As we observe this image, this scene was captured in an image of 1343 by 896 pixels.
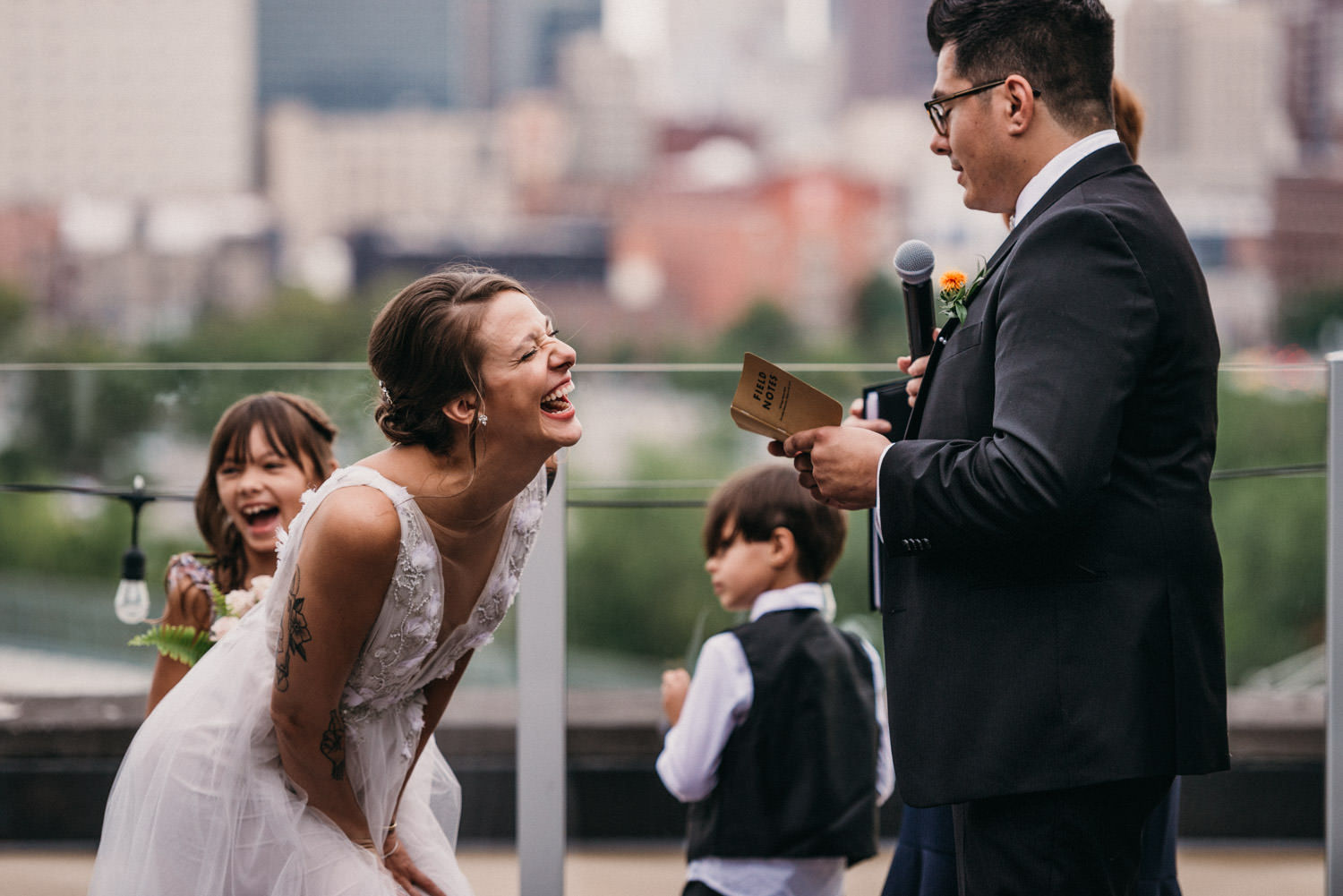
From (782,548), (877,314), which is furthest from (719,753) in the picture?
(877,314)

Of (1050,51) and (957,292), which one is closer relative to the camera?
(1050,51)

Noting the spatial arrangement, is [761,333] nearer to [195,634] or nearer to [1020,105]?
[195,634]

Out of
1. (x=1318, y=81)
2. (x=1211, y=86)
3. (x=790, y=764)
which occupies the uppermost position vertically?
(x=1211, y=86)

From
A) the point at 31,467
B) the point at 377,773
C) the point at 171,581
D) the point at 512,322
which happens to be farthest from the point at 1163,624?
the point at 31,467

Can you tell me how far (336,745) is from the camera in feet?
7.41

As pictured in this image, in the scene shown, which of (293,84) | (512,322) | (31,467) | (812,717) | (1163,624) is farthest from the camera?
(293,84)

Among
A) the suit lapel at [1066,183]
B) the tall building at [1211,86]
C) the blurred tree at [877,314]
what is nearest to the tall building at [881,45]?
the tall building at [1211,86]

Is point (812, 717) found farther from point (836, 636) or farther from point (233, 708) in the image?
point (233, 708)

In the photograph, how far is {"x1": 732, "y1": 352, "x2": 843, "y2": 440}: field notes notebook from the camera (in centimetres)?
225

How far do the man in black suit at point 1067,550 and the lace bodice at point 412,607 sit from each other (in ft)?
2.27

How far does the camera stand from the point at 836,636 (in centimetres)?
326

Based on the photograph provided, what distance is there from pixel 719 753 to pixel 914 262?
4.13ft

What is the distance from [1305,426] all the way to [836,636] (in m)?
5.59

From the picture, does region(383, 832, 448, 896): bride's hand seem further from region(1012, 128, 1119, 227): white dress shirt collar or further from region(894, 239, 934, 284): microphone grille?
region(1012, 128, 1119, 227): white dress shirt collar
